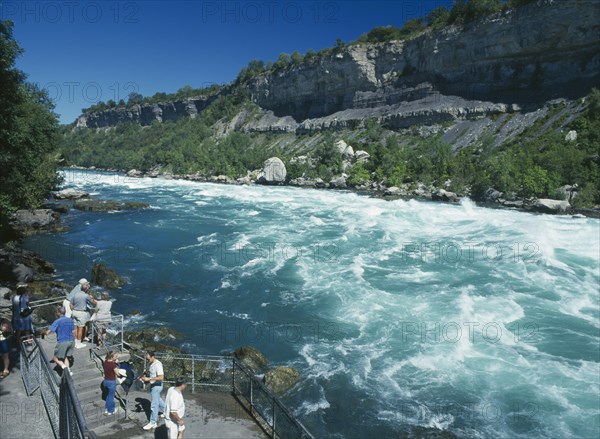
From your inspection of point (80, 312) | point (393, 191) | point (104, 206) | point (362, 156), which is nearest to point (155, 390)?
point (80, 312)

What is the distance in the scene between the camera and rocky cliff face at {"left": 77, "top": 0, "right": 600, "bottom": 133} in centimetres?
7181

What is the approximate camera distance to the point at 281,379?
1273 centimetres

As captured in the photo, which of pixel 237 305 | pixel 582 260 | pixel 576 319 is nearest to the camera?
pixel 576 319

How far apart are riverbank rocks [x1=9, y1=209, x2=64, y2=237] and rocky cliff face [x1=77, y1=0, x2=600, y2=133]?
78.9m

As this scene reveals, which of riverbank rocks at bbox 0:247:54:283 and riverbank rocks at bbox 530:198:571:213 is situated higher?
riverbank rocks at bbox 530:198:571:213

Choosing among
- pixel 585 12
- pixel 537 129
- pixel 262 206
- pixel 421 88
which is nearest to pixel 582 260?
pixel 262 206

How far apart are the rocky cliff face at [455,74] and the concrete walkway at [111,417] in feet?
275

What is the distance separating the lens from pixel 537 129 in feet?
223

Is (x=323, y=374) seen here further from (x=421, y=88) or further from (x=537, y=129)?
(x=421, y=88)

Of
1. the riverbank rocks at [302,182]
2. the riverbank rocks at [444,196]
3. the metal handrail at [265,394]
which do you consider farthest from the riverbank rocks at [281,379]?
the riverbank rocks at [302,182]

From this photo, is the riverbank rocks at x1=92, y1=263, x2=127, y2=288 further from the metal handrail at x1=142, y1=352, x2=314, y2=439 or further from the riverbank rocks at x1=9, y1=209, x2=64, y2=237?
the riverbank rocks at x1=9, y1=209, x2=64, y2=237

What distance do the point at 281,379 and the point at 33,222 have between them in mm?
30634

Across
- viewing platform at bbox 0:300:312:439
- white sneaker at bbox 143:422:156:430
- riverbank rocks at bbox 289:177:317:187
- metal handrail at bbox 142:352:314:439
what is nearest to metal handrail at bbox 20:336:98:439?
viewing platform at bbox 0:300:312:439

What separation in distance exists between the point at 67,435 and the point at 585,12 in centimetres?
8949
